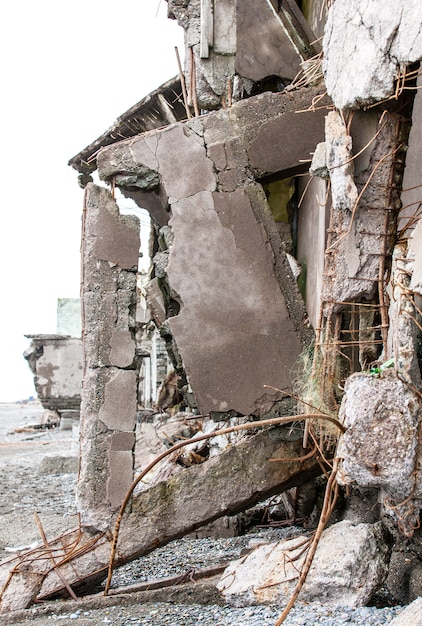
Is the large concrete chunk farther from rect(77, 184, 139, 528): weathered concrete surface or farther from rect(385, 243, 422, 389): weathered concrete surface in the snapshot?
rect(385, 243, 422, 389): weathered concrete surface

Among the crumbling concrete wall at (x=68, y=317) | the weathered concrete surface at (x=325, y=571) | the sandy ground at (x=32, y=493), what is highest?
the crumbling concrete wall at (x=68, y=317)

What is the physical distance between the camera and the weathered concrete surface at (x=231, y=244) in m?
5.64

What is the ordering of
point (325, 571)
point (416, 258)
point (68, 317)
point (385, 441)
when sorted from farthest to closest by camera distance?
point (68, 317), point (416, 258), point (325, 571), point (385, 441)

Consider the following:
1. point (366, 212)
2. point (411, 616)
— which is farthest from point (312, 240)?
point (411, 616)

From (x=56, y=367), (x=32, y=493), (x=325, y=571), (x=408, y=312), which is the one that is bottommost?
(x=32, y=493)

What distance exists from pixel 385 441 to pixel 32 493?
22.2 feet

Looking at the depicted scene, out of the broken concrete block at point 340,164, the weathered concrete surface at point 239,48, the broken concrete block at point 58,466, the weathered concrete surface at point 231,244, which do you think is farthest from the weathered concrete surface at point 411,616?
the broken concrete block at point 58,466

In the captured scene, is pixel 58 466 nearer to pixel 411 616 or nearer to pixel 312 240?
pixel 312 240

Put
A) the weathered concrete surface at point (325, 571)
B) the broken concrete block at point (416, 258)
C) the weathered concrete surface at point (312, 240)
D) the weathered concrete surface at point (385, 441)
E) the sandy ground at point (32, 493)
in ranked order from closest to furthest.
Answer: the weathered concrete surface at point (385, 441)
the weathered concrete surface at point (325, 571)
the broken concrete block at point (416, 258)
the weathered concrete surface at point (312, 240)
the sandy ground at point (32, 493)

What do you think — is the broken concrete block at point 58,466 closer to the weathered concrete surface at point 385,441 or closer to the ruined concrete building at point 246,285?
the ruined concrete building at point 246,285

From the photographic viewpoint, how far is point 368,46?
4660mm

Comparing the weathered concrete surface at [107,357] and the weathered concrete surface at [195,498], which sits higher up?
the weathered concrete surface at [107,357]

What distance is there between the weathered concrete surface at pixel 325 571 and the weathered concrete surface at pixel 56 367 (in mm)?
14642

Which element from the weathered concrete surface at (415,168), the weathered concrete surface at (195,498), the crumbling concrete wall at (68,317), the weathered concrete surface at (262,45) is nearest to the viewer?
the weathered concrete surface at (195,498)
